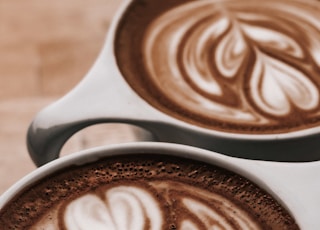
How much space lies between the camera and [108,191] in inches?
33.9

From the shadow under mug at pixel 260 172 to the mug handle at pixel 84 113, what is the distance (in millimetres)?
70

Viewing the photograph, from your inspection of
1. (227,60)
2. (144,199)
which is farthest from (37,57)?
(144,199)

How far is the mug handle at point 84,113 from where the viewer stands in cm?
94

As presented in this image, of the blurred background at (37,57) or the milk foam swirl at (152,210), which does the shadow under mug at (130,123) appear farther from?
the blurred background at (37,57)

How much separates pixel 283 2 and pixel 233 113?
0.96ft

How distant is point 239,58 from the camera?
110 cm

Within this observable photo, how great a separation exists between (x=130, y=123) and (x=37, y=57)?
0.54m

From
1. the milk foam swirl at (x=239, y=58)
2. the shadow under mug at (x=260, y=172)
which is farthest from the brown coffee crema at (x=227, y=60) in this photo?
the shadow under mug at (x=260, y=172)

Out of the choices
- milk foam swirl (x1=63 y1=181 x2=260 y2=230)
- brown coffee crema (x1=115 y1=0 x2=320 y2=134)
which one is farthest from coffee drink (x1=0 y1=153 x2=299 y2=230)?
brown coffee crema (x1=115 y1=0 x2=320 y2=134)

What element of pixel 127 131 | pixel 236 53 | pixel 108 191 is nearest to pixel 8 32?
pixel 127 131

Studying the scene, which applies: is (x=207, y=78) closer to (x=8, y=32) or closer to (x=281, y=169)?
(x=281, y=169)

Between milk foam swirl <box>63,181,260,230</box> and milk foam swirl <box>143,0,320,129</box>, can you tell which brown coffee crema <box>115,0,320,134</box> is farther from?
milk foam swirl <box>63,181,260,230</box>

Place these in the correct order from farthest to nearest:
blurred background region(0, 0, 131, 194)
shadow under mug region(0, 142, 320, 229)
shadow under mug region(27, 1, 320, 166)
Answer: blurred background region(0, 0, 131, 194) < shadow under mug region(27, 1, 320, 166) < shadow under mug region(0, 142, 320, 229)

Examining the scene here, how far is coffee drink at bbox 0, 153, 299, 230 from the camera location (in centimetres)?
81
